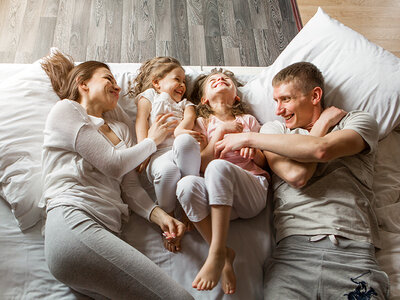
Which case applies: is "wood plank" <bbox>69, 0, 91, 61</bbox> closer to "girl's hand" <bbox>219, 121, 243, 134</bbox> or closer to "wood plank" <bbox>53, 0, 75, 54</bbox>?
"wood plank" <bbox>53, 0, 75, 54</bbox>

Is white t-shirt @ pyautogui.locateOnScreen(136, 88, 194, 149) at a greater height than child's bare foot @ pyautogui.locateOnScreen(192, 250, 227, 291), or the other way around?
white t-shirt @ pyautogui.locateOnScreen(136, 88, 194, 149)

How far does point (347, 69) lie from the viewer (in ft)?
5.12

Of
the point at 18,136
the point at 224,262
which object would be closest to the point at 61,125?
the point at 18,136

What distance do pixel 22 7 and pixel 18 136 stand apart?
1536 millimetres

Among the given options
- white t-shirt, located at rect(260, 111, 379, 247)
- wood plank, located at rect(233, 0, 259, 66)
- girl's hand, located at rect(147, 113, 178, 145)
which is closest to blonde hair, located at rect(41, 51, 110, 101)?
girl's hand, located at rect(147, 113, 178, 145)

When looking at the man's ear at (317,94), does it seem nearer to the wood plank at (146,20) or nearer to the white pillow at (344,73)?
the white pillow at (344,73)

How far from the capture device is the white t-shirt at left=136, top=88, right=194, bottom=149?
5.04ft

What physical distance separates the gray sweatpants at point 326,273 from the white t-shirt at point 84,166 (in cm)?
51

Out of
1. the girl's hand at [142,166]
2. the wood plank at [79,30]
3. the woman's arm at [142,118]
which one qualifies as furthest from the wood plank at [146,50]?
the girl's hand at [142,166]

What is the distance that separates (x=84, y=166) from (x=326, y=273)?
2.86 feet

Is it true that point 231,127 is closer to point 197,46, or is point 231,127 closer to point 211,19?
point 197,46

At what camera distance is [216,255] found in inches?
45.9

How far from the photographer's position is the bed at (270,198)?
1205mm

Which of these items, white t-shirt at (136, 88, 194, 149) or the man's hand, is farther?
white t-shirt at (136, 88, 194, 149)
